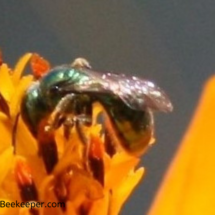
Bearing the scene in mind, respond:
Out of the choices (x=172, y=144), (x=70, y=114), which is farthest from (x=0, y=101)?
(x=172, y=144)

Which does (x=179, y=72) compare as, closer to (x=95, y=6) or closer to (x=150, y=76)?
(x=150, y=76)

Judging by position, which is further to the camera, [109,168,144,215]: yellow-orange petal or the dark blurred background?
the dark blurred background

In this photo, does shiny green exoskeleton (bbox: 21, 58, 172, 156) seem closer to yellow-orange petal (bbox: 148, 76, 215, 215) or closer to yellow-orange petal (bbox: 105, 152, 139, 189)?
yellow-orange petal (bbox: 105, 152, 139, 189)

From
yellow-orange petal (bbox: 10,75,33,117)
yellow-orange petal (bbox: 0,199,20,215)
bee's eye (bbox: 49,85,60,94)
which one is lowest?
yellow-orange petal (bbox: 0,199,20,215)

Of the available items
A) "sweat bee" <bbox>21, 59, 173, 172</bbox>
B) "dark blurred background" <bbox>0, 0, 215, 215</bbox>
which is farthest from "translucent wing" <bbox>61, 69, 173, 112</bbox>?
"dark blurred background" <bbox>0, 0, 215, 215</bbox>

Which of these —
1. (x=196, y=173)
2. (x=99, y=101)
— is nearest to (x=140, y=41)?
(x=196, y=173)

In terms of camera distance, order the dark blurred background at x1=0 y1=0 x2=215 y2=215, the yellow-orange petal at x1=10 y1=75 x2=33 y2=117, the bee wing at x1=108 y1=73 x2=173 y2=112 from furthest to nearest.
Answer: the dark blurred background at x1=0 y1=0 x2=215 y2=215 → the yellow-orange petal at x1=10 y1=75 x2=33 y2=117 → the bee wing at x1=108 y1=73 x2=173 y2=112

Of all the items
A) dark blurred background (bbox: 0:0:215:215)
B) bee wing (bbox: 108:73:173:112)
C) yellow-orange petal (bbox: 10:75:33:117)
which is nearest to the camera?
bee wing (bbox: 108:73:173:112)
